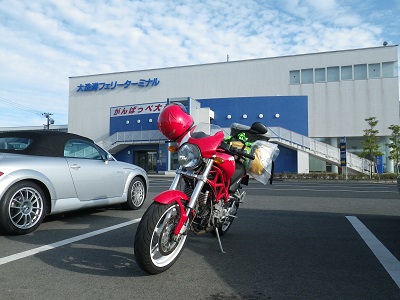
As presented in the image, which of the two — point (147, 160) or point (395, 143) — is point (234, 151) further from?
point (147, 160)

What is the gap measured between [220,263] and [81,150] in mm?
3593

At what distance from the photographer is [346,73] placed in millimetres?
34156

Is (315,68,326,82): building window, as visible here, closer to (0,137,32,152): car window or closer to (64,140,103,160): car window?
(64,140,103,160): car window

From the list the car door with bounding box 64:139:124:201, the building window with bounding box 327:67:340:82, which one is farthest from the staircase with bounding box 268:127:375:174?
the car door with bounding box 64:139:124:201

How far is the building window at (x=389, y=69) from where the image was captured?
33.0 meters

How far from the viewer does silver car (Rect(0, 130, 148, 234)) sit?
14.9ft

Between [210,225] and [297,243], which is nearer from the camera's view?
[210,225]

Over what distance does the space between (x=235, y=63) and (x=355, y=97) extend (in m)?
13.0

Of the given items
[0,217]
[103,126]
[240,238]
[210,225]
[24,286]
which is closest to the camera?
[24,286]

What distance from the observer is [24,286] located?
2816 mm

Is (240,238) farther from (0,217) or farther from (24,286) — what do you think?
(0,217)

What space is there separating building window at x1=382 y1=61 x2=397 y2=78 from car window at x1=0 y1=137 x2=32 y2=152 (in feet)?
116

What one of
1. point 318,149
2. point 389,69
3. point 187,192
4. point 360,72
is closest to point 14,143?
point 187,192

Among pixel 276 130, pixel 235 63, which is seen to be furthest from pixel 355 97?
pixel 235 63
